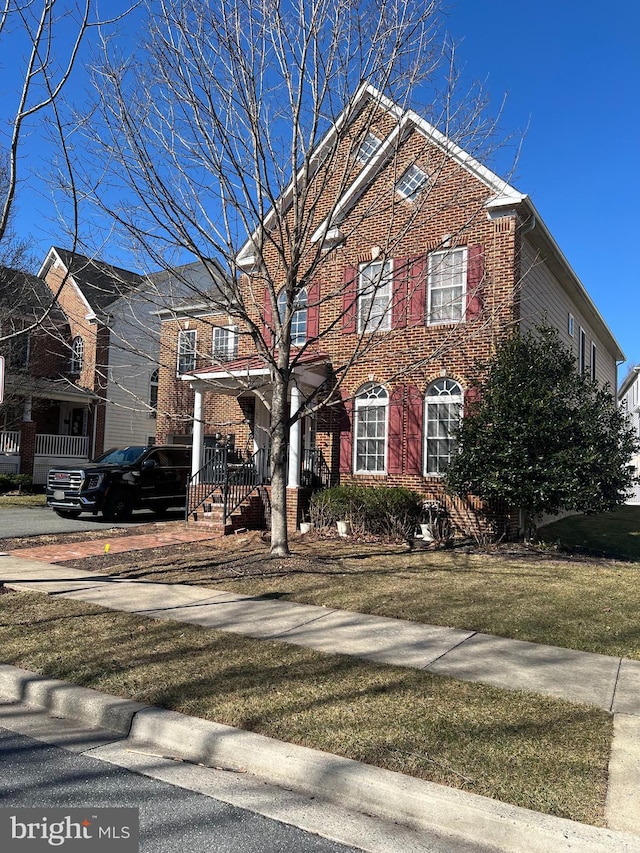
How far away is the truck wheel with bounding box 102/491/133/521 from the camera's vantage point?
15.3 meters

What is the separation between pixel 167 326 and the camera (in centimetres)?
1677

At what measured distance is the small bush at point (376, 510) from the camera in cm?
1200

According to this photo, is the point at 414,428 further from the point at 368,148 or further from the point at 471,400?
the point at 368,148

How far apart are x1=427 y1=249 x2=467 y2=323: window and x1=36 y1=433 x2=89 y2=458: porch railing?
18108 mm

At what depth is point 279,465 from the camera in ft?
Answer: 31.9

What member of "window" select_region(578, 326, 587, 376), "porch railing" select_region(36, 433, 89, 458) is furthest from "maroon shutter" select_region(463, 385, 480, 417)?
"porch railing" select_region(36, 433, 89, 458)

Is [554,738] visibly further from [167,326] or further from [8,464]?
[8,464]

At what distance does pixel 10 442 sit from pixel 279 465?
18441mm

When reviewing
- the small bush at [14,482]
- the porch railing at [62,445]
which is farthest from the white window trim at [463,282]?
the porch railing at [62,445]

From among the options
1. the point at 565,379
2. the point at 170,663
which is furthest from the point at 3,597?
the point at 565,379

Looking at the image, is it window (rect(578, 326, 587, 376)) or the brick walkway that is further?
window (rect(578, 326, 587, 376))

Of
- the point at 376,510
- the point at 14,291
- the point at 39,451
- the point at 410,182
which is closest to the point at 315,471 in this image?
the point at 376,510

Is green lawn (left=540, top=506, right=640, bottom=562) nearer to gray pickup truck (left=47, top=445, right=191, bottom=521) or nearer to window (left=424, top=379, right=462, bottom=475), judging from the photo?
window (left=424, top=379, right=462, bottom=475)

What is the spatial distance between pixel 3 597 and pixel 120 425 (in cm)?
2192
